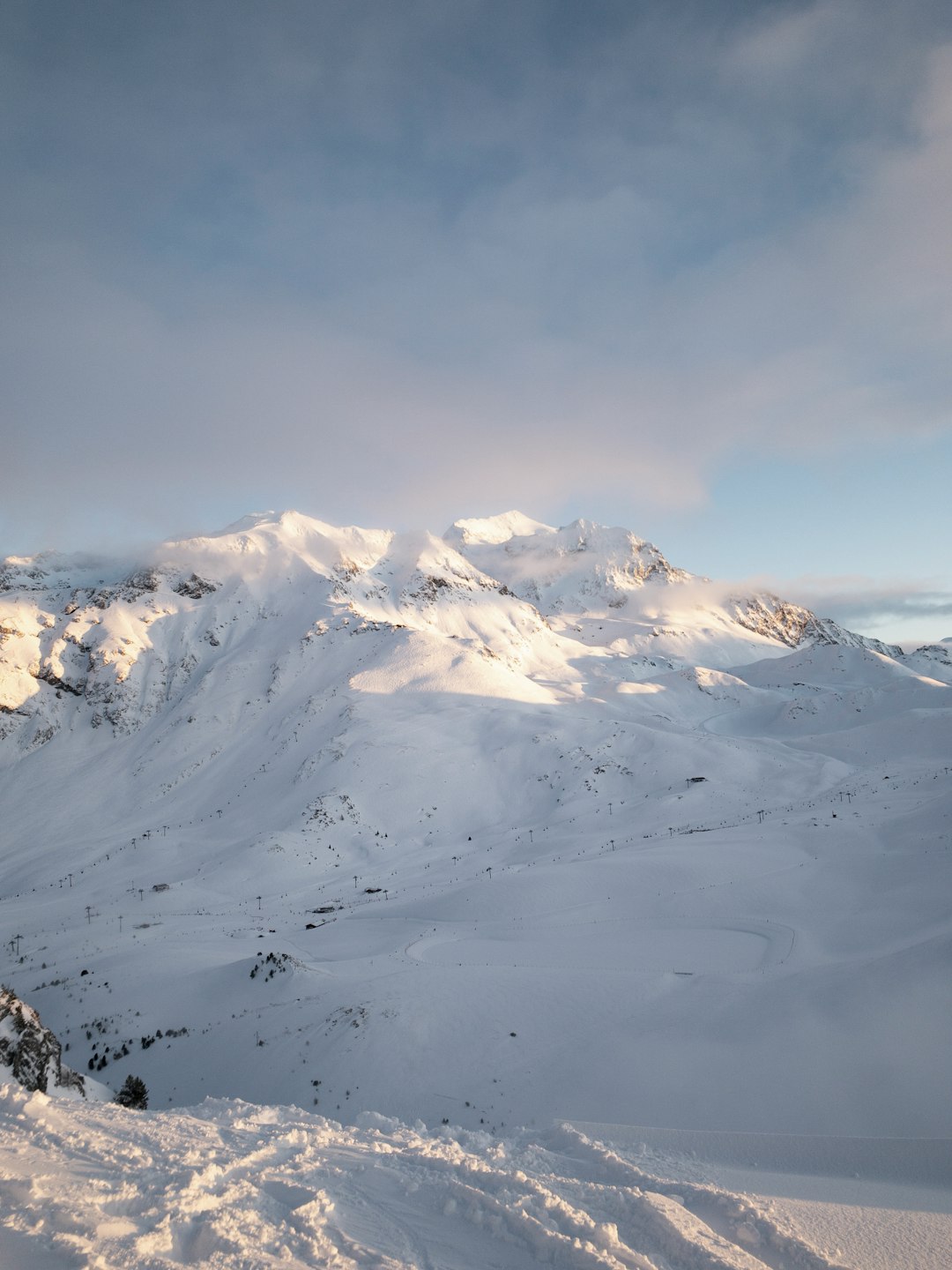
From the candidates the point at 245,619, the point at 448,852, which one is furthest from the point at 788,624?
the point at 448,852

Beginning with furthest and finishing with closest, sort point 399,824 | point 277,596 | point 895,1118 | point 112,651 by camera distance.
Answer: point 277,596
point 112,651
point 399,824
point 895,1118

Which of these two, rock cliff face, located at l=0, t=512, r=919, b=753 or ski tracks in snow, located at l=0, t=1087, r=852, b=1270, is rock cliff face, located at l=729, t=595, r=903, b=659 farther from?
ski tracks in snow, located at l=0, t=1087, r=852, b=1270

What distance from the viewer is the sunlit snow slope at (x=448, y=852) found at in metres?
13.6

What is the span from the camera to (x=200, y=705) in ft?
248

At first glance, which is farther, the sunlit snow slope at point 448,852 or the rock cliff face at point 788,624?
→ the rock cliff face at point 788,624

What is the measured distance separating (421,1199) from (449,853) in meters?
39.5

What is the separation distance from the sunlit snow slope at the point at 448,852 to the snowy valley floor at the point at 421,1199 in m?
2.38

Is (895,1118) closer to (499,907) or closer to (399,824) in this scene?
(499,907)

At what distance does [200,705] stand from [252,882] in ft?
130

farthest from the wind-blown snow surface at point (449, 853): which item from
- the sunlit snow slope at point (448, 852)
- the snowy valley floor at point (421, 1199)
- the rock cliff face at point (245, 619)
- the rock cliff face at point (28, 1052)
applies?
the rock cliff face at point (28, 1052)

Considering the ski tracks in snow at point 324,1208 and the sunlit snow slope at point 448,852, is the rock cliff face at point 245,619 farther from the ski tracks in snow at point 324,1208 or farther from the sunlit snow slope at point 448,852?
the ski tracks in snow at point 324,1208

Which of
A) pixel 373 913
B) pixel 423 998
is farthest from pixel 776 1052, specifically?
pixel 373 913

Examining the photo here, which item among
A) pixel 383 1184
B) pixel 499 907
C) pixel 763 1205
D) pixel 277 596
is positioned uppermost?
pixel 277 596

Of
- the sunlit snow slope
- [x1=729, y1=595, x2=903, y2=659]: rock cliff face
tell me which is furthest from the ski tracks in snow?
[x1=729, y1=595, x2=903, y2=659]: rock cliff face
